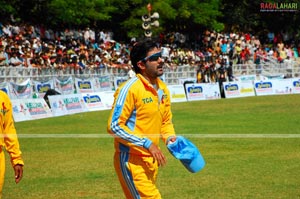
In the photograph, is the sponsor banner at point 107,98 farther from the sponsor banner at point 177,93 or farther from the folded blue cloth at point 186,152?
the folded blue cloth at point 186,152

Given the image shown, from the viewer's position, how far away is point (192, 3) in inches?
2251

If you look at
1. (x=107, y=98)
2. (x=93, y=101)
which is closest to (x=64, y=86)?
(x=107, y=98)

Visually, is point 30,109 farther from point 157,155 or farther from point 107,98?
point 157,155

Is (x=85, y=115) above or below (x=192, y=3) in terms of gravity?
below

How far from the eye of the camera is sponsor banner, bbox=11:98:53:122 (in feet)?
87.5

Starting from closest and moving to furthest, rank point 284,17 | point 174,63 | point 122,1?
point 174,63
point 122,1
point 284,17

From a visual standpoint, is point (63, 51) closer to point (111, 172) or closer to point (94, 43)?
point (94, 43)

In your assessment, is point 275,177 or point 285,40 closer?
point 275,177

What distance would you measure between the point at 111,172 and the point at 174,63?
→ 3324cm

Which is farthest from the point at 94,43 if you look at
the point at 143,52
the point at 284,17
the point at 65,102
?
the point at 143,52

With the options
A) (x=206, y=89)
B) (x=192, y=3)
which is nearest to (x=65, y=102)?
(x=206, y=89)

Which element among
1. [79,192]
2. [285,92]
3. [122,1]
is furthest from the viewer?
[122,1]

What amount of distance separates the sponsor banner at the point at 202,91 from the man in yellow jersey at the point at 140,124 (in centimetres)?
3236

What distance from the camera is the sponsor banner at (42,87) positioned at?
32125 millimetres
